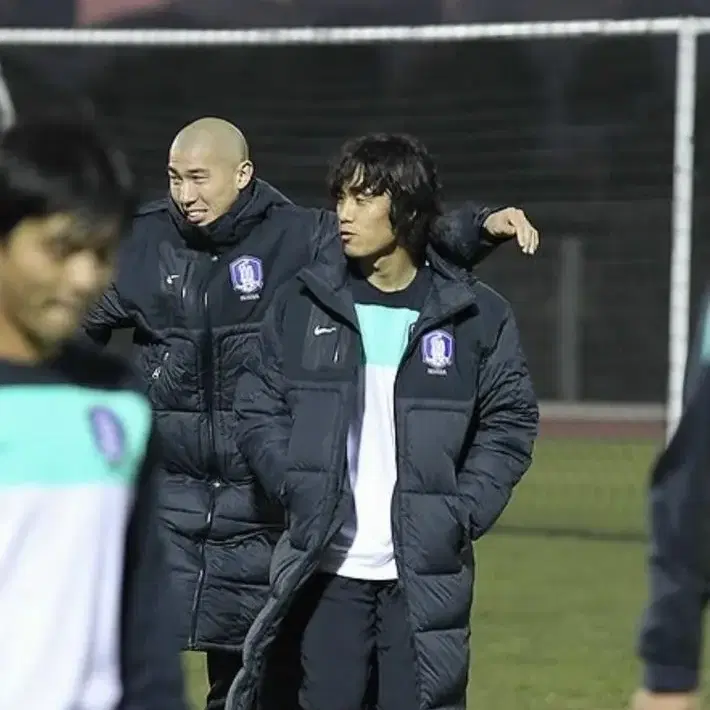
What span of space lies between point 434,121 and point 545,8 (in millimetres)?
→ 5958

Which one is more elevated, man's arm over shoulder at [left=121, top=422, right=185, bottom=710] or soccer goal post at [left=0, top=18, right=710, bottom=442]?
soccer goal post at [left=0, top=18, right=710, bottom=442]

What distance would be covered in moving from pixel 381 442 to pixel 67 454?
97.0 inches

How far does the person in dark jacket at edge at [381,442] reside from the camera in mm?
5125

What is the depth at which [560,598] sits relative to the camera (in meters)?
9.38

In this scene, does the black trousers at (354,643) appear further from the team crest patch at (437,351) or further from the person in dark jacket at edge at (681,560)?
the person in dark jacket at edge at (681,560)

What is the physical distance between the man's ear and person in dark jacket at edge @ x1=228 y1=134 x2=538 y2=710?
409 millimetres

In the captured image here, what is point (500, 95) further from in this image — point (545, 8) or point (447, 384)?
point (447, 384)

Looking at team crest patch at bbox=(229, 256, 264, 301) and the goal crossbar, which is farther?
the goal crossbar

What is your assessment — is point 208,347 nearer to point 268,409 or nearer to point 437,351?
point 268,409

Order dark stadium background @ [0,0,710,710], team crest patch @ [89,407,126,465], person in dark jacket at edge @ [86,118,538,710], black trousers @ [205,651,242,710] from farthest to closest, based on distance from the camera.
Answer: dark stadium background @ [0,0,710,710], black trousers @ [205,651,242,710], person in dark jacket at edge @ [86,118,538,710], team crest patch @ [89,407,126,465]

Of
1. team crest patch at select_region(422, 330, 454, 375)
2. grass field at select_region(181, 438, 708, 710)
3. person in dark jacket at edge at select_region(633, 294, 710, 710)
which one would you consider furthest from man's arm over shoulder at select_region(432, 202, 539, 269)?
person in dark jacket at edge at select_region(633, 294, 710, 710)

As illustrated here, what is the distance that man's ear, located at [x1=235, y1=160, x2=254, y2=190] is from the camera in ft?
18.6

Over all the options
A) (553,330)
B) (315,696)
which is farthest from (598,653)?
(553,330)

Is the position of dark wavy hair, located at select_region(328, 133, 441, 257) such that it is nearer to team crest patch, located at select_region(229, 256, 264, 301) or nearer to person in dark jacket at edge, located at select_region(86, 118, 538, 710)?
person in dark jacket at edge, located at select_region(86, 118, 538, 710)
